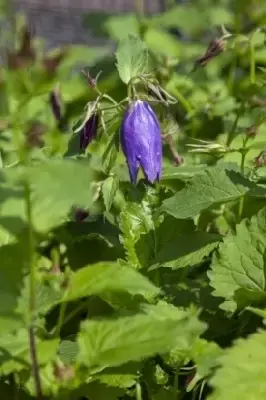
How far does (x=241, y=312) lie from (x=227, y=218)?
14.5 inches

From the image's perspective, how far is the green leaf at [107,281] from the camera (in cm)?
89

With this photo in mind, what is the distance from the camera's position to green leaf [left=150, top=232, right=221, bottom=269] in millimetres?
1216

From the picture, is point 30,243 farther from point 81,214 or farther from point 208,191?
point 81,214

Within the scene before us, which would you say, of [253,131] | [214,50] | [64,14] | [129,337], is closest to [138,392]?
[129,337]

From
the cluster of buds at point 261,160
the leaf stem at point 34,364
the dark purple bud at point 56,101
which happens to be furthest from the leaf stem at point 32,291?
the dark purple bud at point 56,101

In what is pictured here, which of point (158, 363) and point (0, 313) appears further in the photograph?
point (158, 363)

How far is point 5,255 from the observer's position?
2.84 feet

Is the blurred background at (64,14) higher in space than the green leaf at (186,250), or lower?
lower

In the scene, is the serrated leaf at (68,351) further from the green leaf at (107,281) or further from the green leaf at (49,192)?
the green leaf at (49,192)

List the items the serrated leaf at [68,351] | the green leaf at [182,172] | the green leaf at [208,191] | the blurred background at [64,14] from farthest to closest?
the blurred background at [64,14] → the green leaf at [182,172] → the green leaf at [208,191] → the serrated leaf at [68,351]

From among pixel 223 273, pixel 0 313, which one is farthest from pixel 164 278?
pixel 0 313

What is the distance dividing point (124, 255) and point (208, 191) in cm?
23

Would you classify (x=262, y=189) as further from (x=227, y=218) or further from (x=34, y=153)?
(x=34, y=153)

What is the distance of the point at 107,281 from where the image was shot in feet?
2.95
